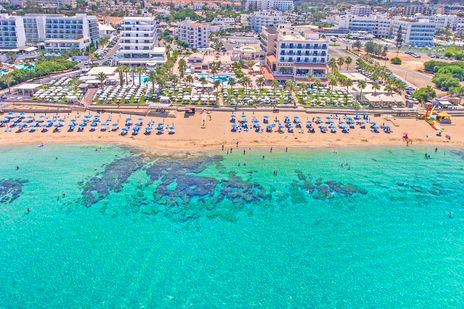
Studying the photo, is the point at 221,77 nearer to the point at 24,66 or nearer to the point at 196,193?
the point at 24,66

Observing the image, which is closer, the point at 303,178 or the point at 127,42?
the point at 303,178

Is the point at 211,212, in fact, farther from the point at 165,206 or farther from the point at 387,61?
the point at 387,61

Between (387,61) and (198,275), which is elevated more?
(387,61)

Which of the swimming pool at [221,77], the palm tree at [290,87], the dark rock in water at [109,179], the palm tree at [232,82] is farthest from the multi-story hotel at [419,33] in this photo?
the dark rock in water at [109,179]

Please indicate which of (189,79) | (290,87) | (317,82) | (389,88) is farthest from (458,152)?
(189,79)

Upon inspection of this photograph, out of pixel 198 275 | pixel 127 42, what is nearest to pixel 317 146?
pixel 198 275

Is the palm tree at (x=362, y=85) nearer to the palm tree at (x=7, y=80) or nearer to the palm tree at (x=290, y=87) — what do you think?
the palm tree at (x=290, y=87)

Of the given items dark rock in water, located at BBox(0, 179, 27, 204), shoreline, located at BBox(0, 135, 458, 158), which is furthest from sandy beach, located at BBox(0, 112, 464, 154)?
dark rock in water, located at BBox(0, 179, 27, 204)

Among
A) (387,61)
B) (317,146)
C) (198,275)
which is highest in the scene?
(387,61)
